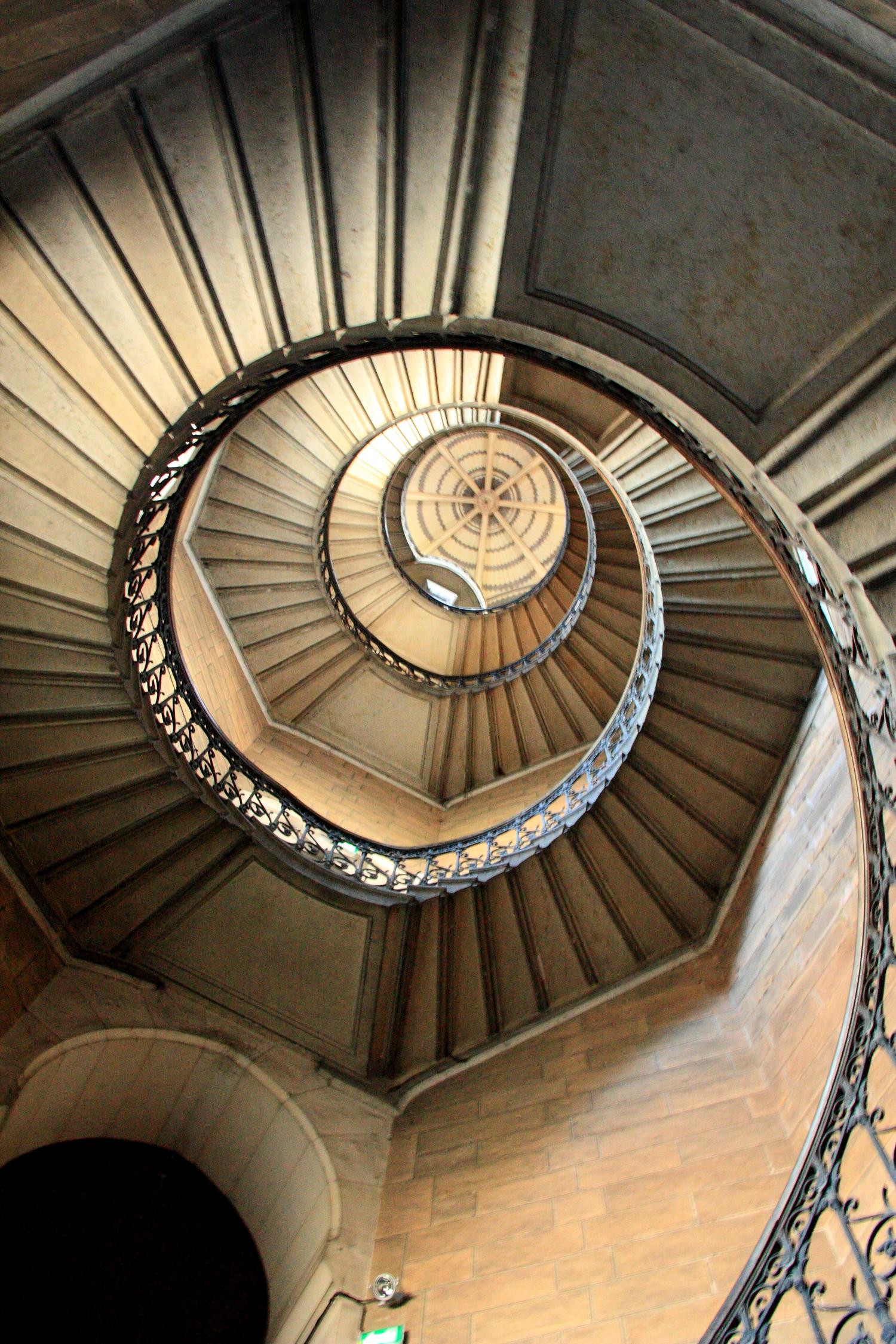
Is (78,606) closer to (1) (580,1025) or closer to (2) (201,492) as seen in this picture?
(2) (201,492)

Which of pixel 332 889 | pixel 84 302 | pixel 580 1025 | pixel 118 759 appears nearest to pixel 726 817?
pixel 580 1025

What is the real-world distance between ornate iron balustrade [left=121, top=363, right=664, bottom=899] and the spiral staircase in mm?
41

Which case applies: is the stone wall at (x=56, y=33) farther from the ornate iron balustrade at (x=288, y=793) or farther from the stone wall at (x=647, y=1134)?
the stone wall at (x=647, y=1134)

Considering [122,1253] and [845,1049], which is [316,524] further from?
[845,1049]

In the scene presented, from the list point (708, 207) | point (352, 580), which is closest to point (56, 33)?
point (708, 207)

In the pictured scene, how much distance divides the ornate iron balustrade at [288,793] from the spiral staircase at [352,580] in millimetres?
41

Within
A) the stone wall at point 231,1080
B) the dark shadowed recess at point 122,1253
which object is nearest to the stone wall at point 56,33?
the stone wall at point 231,1080

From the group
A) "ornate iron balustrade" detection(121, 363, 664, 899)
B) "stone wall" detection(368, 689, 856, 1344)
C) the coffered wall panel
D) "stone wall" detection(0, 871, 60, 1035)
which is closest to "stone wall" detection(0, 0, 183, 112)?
the coffered wall panel

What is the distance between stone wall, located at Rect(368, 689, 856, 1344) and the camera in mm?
4113

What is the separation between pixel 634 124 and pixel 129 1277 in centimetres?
668

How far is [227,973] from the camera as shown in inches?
252

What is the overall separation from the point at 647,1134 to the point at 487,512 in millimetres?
12642

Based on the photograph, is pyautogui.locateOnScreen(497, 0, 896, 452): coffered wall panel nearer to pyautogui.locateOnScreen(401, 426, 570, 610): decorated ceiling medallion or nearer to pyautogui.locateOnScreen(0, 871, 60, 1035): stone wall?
pyautogui.locateOnScreen(0, 871, 60, 1035): stone wall

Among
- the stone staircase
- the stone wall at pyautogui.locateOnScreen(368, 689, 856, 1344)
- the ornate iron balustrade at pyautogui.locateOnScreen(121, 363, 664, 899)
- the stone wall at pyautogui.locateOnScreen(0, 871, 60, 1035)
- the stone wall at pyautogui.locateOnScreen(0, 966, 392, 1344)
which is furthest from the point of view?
the ornate iron balustrade at pyautogui.locateOnScreen(121, 363, 664, 899)
